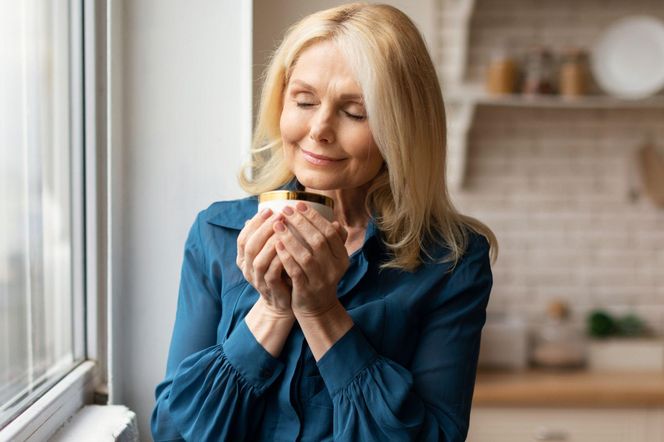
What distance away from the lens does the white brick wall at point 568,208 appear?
123 inches

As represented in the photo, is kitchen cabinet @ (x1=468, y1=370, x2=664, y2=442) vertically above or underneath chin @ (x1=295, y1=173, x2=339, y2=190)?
underneath

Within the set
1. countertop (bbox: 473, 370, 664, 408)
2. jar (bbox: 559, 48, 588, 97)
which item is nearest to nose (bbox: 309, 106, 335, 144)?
countertop (bbox: 473, 370, 664, 408)

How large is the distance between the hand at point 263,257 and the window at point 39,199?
14.0 inches

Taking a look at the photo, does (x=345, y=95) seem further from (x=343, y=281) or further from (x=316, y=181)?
(x=343, y=281)

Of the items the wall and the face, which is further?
the wall

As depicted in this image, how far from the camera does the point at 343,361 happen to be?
107cm

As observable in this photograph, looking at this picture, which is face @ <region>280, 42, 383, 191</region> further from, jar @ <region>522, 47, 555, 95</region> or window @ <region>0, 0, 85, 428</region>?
jar @ <region>522, 47, 555, 95</region>

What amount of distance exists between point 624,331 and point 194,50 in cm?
224

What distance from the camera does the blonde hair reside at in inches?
43.4

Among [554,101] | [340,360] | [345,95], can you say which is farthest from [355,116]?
[554,101]

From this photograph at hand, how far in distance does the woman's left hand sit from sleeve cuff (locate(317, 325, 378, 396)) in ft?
0.25

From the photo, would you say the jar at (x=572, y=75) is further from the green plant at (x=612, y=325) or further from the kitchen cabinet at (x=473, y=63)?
the green plant at (x=612, y=325)

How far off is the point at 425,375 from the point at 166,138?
0.62 meters

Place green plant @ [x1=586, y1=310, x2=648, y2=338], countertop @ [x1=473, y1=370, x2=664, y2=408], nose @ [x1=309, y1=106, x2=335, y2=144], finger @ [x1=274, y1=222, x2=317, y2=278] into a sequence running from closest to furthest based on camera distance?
finger @ [x1=274, y1=222, x2=317, y2=278] < nose @ [x1=309, y1=106, x2=335, y2=144] < countertop @ [x1=473, y1=370, x2=664, y2=408] < green plant @ [x1=586, y1=310, x2=648, y2=338]
